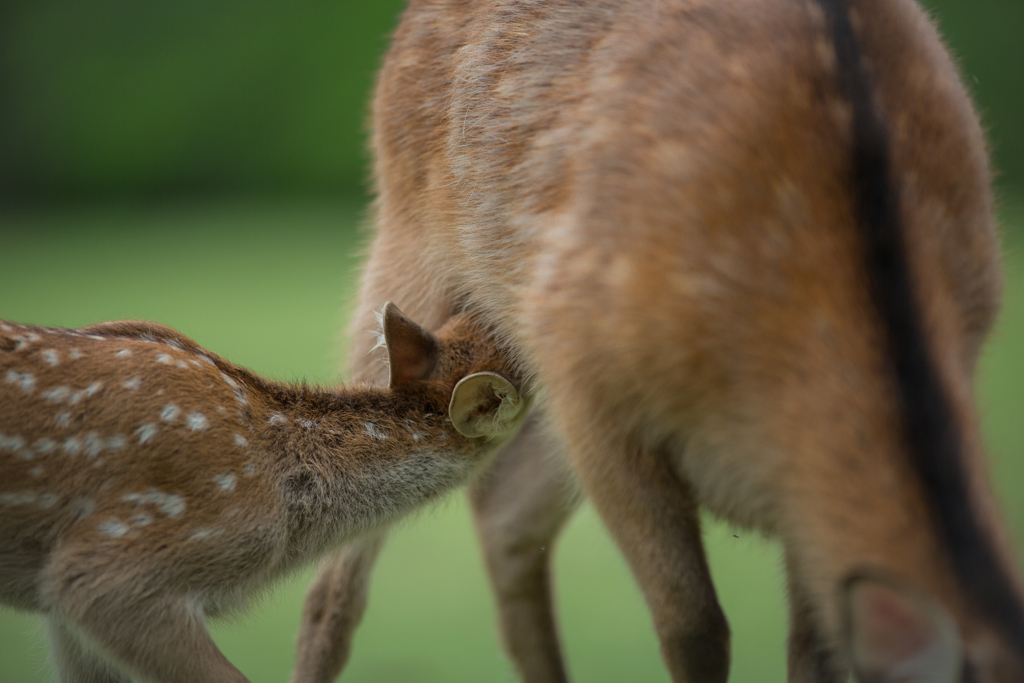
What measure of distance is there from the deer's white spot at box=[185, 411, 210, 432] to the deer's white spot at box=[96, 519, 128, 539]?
0.64 ft

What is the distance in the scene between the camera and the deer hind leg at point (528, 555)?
2775 millimetres

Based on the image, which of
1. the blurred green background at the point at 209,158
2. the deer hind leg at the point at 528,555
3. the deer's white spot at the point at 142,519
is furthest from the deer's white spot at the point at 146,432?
the blurred green background at the point at 209,158

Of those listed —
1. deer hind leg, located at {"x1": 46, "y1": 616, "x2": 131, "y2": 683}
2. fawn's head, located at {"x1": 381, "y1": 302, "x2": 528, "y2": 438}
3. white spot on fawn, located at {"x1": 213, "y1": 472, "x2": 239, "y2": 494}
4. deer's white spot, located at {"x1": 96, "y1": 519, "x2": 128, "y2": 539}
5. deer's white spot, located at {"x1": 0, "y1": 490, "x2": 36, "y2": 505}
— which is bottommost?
deer hind leg, located at {"x1": 46, "y1": 616, "x2": 131, "y2": 683}

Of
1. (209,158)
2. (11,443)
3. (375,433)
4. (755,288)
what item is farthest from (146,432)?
(209,158)

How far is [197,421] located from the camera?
1.92m

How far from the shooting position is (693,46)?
6.30 feet

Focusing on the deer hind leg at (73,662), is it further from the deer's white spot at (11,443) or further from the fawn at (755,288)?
the fawn at (755,288)

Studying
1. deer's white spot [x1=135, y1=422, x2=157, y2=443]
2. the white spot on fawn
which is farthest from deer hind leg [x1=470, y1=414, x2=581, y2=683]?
deer's white spot [x1=135, y1=422, x2=157, y2=443]

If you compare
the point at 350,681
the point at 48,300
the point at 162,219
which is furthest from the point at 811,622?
the point at 162,219

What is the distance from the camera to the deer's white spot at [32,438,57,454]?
1.84 metres

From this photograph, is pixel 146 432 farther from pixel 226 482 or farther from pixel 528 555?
→ pixel 528 555

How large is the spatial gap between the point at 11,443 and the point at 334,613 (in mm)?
1046

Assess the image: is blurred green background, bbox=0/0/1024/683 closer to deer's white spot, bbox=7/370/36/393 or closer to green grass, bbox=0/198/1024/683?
green grass, bbox=0/198/1024/683

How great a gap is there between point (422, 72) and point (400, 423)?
0.87 metres
